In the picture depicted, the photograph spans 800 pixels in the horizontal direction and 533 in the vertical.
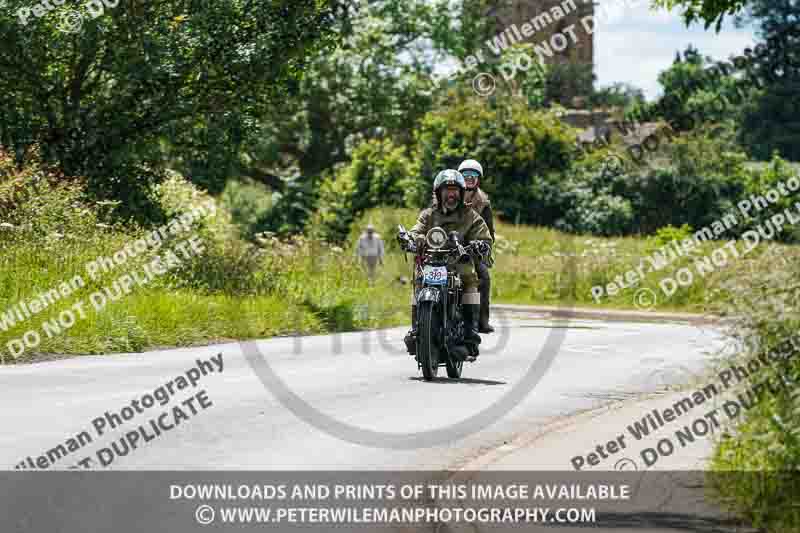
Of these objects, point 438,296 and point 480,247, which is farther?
point 480,247

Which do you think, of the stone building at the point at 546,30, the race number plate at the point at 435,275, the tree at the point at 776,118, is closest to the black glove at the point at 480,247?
the race number plate at the point at 435,275

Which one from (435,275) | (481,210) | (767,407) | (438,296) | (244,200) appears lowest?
(767,407)

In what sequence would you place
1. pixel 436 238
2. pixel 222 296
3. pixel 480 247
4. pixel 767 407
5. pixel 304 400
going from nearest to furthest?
1. pixel 767 407
2. pixel 304 400
3. pixel 436 238
4. pixel 480 247
5. pixel 222 296

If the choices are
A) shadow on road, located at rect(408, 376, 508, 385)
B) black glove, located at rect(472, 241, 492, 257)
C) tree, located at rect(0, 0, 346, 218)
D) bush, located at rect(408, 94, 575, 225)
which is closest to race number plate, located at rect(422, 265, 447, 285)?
black glove, located at rect(472, 241, 492, 257)

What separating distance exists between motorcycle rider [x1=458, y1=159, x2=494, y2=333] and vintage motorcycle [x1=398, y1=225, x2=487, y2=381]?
28.0 inches

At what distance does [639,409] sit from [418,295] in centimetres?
244

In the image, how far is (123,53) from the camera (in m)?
23.0

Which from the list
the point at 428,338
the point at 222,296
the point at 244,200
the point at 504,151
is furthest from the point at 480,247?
the point at 244,200

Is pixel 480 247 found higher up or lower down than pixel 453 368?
higher up

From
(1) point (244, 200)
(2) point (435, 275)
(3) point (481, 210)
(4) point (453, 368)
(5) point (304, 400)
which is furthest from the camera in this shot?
(1) point (244, 200)

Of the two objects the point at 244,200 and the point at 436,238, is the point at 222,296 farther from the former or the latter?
the point at 244,200

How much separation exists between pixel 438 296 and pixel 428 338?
0.44 meters

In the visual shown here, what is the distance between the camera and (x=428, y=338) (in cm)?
1304

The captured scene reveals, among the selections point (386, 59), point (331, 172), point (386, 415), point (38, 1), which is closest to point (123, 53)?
point (38, 1)
